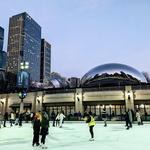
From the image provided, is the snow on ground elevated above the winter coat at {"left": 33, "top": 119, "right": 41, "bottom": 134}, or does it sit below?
below

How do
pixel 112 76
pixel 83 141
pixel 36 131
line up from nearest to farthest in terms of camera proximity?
pixel 36 131, pixel 83 141, pixel 112 76

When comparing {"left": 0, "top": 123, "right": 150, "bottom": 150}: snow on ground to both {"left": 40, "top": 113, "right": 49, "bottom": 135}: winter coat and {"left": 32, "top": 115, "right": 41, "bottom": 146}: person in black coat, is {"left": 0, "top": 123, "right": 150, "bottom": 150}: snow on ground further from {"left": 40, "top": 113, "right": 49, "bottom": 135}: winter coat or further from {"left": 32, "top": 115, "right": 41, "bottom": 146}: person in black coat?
{"left": 40, "top": 113, "right": 49, "bottom": 135}: winter coat

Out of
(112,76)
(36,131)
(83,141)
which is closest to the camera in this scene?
(36,131)

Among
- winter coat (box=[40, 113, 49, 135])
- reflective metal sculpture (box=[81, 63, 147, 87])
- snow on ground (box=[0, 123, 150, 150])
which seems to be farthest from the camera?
reflective metal sculpture (box=[81, 63, 147, 87])

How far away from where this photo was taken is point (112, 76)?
5853cm

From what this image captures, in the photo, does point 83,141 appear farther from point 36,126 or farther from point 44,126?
point 36,126

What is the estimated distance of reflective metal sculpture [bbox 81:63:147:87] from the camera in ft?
188

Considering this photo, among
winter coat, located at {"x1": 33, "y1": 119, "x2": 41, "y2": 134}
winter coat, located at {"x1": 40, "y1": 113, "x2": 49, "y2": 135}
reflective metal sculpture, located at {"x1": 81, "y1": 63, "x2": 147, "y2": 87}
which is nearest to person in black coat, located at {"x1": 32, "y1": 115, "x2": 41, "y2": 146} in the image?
winter coat, located at {"x1": 33, "y1": 119, "x2": 41, "y2": 134}

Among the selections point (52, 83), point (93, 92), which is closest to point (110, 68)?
point (93, 92)

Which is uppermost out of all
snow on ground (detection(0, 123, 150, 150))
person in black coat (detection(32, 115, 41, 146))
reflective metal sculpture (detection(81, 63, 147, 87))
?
reflective metal sculpture (detection(81, 63, 147, 87))

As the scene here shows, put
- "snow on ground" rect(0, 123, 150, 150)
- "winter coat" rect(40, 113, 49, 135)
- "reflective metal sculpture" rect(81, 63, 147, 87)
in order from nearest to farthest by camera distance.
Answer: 1. "snow on ground" rect(0, 123, 150, 150)
2. "winter coat" rect(40, 113, 49, 135)
3. "reflective metal sculpture" rect(81, 63, 147, 87)

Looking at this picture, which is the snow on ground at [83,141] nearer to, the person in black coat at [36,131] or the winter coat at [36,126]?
the person in black coat at [36,131]

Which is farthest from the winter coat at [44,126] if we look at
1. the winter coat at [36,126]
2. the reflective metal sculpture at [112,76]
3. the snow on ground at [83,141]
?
the reflective metal sculpture at [112,76]

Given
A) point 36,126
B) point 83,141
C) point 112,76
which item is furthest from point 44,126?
point 112,76
